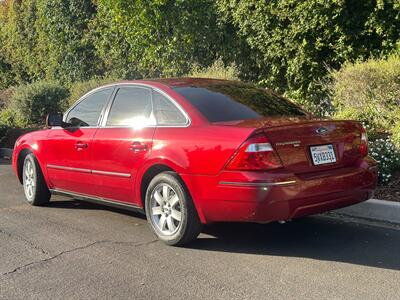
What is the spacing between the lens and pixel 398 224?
566cm

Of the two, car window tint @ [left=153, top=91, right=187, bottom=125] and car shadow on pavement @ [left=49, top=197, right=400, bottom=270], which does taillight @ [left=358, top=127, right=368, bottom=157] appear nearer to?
car shadow on pavement @ [left=49, top=197, right=400, bottom=270]

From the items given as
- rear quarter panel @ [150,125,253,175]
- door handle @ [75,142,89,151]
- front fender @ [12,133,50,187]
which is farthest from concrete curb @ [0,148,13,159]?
rear quarter panel @ [150,125,253,175]

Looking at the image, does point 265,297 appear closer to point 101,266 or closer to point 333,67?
point 101,266

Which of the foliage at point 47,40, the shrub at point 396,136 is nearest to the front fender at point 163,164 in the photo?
the shrub at point 396,136

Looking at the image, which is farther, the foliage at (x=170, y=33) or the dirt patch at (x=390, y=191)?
the foliage at (x=170, y=33)

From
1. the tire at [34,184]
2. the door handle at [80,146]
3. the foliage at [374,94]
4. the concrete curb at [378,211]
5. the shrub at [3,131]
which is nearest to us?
the concrete curb at [378,211]

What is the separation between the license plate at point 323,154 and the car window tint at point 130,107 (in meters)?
1.72

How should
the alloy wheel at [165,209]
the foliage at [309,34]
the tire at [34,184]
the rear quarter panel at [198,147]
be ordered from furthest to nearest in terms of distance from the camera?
1. the foliage at [309,34]
2. the tire at [34,184]
3. the alloy wheel at [165,209]
4. the rear quarter panel at [198,147]

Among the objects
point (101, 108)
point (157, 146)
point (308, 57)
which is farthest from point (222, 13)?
point (157, 146)

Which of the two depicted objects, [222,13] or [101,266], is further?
[222,13]

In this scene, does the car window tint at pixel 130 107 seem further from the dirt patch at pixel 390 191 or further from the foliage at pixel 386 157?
the foliage at pixel 386 157

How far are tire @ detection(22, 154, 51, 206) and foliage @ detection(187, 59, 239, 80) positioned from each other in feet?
15.9

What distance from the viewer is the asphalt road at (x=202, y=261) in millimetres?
4066

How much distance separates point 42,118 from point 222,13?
599cm
